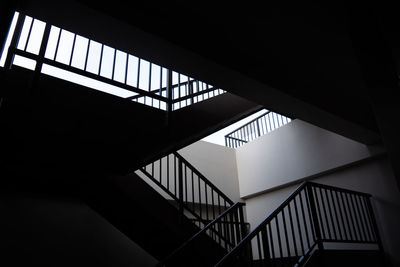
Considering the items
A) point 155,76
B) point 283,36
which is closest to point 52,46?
point 155,76

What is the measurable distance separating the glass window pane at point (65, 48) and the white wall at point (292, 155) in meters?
4.71

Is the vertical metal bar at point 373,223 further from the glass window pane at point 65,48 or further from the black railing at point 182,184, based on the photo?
the glass window pane at point 65,48

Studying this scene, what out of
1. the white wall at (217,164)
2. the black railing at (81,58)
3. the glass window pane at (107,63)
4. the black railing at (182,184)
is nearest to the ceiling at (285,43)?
the black railing at (81,58)

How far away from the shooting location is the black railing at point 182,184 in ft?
13.4

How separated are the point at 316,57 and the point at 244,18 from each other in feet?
3.93

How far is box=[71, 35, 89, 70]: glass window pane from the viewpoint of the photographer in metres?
2.95

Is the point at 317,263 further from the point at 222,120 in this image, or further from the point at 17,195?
the point at 17,195

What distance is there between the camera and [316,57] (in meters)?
3.43

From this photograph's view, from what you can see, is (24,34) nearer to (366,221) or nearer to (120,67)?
(120,67)

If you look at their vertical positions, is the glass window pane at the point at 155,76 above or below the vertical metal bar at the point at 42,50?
above

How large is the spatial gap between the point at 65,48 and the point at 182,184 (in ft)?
8.05

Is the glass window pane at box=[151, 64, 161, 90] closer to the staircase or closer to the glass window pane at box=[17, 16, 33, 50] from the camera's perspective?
the staircase

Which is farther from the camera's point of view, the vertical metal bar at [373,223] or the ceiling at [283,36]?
the vertical metal bar at [373,223]

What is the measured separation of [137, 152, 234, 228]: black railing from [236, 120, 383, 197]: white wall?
1140 mm
